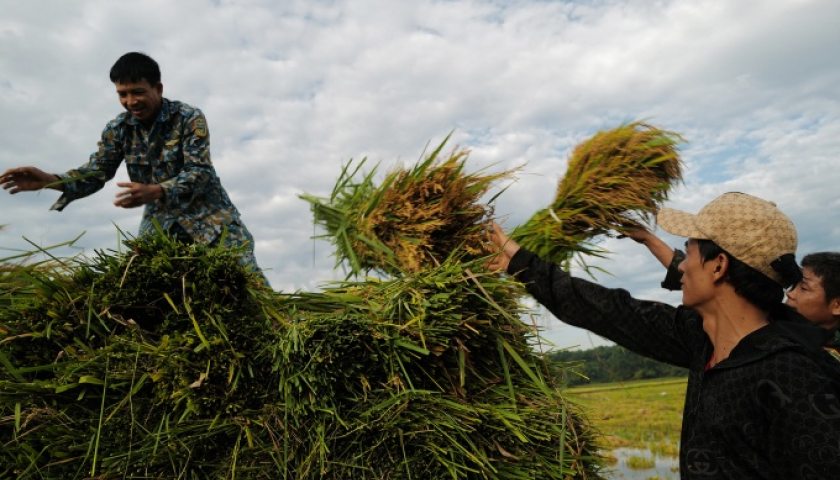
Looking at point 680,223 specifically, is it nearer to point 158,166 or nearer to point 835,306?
point 835,306

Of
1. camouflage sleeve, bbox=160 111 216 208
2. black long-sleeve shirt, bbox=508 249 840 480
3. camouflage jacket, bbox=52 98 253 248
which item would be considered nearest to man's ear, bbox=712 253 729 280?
black long-sleeve shirt, bbox=508 249 840 480

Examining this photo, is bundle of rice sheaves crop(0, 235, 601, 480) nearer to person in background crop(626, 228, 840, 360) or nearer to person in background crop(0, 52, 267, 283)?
person in background crop(0, 52, 267, 283)

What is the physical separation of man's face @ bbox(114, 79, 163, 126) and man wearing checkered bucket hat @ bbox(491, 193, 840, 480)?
258cm

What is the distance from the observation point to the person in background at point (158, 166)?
3025 mm

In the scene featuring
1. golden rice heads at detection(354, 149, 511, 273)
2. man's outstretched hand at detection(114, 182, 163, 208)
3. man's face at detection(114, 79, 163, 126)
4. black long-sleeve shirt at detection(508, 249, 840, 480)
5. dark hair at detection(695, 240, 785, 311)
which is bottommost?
black long-sleeve shirt at detection(508, 249, 840, 480)

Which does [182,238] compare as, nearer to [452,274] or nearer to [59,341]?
[59,341]

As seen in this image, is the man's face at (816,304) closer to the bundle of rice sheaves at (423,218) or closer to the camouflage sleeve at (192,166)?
the bundle of rice sheaves at (423,218)

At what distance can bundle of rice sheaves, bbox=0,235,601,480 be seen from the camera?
5.84 feet

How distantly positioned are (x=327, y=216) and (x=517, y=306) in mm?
1134

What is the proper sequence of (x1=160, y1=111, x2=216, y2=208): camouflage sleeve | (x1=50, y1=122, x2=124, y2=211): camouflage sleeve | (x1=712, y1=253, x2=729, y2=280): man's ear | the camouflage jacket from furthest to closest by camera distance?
(x1=50, y1=122, x2=124, y2=211): camouflage sleeve, the camouflage jacket, (x1=160, y1=111, x2=216, y2=208): camouflage sleeve, (x1=712, y1=253, x2=729, y2=280): man's ear

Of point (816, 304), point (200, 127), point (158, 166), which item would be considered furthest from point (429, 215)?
point (816, 304)

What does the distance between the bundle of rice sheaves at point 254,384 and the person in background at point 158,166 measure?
0.93 metres

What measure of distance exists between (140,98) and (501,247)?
204 cm

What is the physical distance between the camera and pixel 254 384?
6.15 ft
